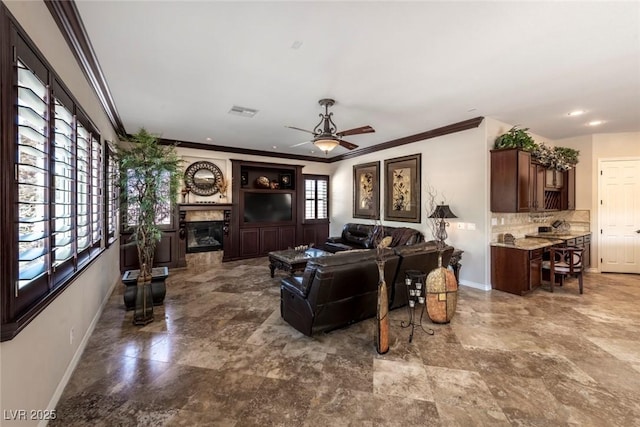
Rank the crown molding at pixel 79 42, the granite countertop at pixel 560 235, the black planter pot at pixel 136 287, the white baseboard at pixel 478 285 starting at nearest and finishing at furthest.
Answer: the crown molding at pixel 79 42, the black planter pot at pixel 136 287, the white baseboard at pixel 478 285, the granite countertop at pixel 560 235

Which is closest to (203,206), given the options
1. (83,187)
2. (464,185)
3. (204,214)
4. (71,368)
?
(204,214)

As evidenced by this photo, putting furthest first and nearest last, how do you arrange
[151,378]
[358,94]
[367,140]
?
[367,140] < [358,94] < [151,378]

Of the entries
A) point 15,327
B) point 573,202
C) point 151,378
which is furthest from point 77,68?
point 573,202

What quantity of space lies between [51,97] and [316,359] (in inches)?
121

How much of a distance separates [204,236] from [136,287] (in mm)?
3205

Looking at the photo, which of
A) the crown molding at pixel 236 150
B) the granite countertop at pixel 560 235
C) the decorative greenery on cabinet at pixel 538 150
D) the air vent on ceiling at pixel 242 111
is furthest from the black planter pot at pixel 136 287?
the granite countertop at pixel 560 235

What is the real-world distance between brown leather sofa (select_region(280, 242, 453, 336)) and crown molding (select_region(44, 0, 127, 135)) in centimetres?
291

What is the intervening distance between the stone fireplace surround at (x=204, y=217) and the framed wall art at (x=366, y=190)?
342 centimetres

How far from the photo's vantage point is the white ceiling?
216 centimetres

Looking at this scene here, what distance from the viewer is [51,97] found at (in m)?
2.05

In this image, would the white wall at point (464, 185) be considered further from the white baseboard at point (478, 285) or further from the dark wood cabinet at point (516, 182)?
the dark wood cabinet at point (516, 182)

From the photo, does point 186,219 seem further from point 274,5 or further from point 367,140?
point 274,5

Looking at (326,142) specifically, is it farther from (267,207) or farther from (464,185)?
(267,207)

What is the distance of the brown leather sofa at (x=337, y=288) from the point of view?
2.84 m
